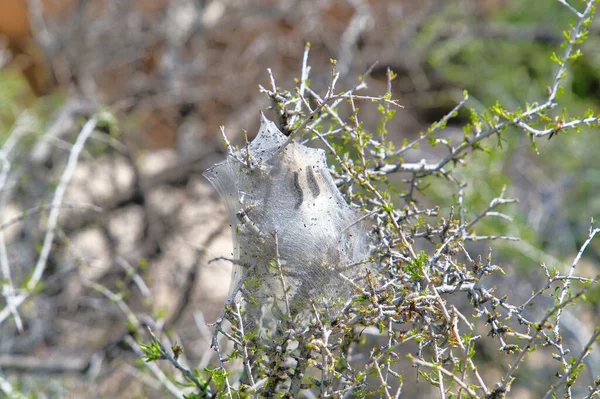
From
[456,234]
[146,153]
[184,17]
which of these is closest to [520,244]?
[456,234]

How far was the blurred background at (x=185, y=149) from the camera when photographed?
4.01 metres

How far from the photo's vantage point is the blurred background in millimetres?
4008

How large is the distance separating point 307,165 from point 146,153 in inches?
172

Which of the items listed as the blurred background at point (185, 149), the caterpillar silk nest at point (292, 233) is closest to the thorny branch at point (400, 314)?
the caterpillar silk nest at point (292, 233)

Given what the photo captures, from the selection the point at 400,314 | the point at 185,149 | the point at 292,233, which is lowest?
the point at 400,314

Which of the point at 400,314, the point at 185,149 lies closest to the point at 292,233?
the point at 400,314

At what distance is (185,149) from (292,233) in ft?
13.4

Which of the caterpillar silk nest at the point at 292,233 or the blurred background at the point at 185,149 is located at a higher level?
the blurred background at the point at 185,149

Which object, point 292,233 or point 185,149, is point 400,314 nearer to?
point 292,233

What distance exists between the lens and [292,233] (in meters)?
1.52

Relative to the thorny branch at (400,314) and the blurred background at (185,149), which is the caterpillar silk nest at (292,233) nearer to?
the thorny branch at (400,314)

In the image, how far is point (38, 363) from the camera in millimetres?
3652

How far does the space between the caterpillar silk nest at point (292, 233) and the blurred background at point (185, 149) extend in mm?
1460

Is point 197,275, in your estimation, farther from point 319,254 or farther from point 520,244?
point 319,254
